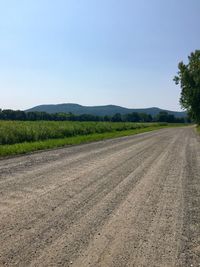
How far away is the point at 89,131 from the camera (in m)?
42.6

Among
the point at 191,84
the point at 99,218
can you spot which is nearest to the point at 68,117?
the point at 191,84

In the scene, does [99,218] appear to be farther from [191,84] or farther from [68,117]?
[68,117]

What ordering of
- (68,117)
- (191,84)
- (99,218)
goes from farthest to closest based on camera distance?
(68,117)
(191,84)
(99,218)

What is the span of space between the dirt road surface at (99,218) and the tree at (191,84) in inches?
1834

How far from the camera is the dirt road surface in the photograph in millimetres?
4977

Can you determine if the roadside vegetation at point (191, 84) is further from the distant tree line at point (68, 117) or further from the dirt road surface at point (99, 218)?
the dirt road surface at point (99, 218)

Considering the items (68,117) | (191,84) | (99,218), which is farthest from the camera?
(68,117)

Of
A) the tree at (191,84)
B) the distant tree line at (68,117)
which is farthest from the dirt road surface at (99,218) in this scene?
the distant tree line at (68,117)

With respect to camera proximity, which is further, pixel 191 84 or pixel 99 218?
pixel 191 84

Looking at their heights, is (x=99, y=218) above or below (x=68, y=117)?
below

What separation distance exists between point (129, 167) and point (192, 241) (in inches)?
304

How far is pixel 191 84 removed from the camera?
5866cm

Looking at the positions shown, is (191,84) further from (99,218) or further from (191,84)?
(99,218)

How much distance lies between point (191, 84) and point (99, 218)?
54.6m
